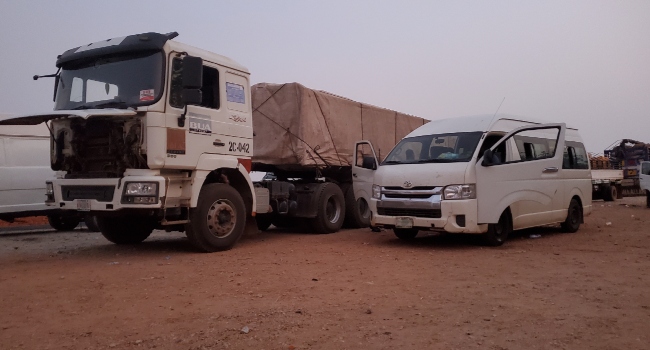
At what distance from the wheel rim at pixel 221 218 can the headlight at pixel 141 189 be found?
1182 mm

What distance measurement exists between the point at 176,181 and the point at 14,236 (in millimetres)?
7141

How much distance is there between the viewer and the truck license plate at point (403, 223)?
8.90m

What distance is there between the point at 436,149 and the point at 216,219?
3.93 m

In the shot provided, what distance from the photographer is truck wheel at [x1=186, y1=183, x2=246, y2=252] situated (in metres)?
8.31

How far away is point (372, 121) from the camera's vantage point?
13695 mm

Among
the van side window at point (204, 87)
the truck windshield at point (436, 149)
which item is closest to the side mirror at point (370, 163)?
the truck windshield at point (436, 149)

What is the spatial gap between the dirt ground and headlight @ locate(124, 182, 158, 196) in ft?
3.33

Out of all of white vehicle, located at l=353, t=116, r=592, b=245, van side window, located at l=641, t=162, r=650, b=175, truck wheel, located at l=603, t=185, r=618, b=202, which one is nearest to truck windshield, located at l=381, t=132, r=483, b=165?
white vehicle, located at l=353, t=116, r=592, b=245

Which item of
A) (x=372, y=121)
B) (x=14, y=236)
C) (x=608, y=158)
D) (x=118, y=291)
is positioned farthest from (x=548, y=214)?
(x=608, y=158)

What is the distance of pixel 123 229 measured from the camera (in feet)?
32.5

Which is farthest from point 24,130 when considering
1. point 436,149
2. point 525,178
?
point 525,178

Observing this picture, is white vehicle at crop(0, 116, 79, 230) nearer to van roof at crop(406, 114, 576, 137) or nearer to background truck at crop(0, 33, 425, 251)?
background truck at crop(0, 33, 425, 251)

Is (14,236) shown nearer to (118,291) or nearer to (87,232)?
(87,232)

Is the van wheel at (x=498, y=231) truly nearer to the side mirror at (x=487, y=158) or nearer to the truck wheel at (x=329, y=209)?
the side mirror at (x=487, y=158)
